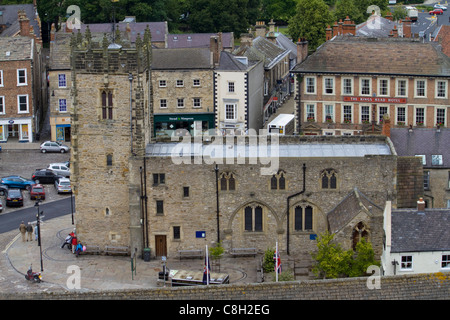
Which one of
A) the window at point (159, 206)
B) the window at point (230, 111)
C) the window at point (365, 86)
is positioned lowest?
the window at point (159, 206)

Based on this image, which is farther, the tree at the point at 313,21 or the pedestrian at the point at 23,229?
the tree at the point at 313,21

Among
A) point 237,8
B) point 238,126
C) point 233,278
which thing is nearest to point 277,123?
point 238,126

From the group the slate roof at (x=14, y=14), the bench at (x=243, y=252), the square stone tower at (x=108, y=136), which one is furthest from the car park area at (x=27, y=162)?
the slate roof at (x=14, y=14)

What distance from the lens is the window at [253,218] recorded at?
63.2 meters

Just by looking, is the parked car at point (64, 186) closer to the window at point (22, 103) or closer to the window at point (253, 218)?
the window at point (22, 103)

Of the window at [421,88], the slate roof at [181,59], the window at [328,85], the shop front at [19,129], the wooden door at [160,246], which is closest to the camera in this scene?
→ the wooden door at [160,246]

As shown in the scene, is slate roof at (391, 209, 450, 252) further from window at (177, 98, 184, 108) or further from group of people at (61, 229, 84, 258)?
window at (177, 98, 184, 108)

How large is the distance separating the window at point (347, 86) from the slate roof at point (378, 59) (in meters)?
0.81

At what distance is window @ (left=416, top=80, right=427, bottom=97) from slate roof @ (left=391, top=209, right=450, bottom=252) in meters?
29.4

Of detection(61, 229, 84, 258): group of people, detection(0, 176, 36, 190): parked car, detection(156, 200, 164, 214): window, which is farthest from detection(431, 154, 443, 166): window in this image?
detection(0, 176, 36, 190): parked car

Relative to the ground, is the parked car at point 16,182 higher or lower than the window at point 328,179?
lower

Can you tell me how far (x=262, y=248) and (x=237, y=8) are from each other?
2984 inches

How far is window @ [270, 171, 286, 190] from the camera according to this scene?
62375 mm
